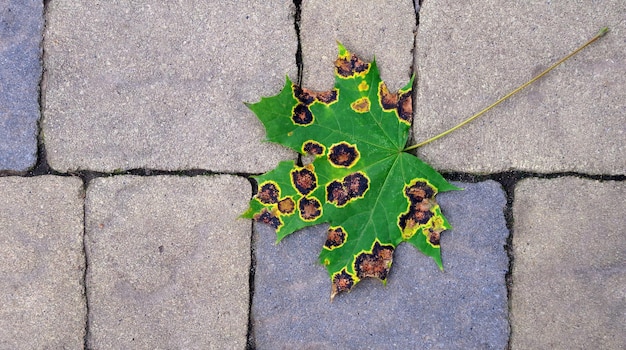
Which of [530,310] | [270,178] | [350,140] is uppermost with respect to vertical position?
[350,140]

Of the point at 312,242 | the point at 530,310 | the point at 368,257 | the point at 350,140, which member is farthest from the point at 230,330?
the point at 530,310

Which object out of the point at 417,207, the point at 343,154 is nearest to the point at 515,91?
the point at 417,207

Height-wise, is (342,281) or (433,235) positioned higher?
(433,235)

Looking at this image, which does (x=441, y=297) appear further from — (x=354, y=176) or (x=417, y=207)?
(x=354, y=176)

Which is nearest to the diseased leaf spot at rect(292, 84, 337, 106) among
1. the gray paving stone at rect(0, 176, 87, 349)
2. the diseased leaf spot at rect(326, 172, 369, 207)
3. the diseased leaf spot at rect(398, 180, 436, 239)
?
the diseased leaf spot at rect(326, 172, 369, 207)

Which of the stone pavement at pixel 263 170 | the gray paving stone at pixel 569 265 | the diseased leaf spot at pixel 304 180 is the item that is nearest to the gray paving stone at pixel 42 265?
the stone pavement at pixel 263 170

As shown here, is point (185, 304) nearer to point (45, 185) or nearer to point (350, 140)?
point (45, 185)

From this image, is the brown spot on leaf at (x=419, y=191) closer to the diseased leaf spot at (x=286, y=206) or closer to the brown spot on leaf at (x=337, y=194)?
the brown spot on leaf at (x=337, y=194)

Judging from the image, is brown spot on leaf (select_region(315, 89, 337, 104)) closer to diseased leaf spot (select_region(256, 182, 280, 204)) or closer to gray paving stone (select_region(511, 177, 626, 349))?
diseased leaf spot (select_region(256, 182, 280, 204))
